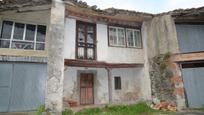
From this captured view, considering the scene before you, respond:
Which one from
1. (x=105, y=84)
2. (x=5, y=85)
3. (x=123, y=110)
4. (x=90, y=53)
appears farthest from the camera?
(x=105, y=84)

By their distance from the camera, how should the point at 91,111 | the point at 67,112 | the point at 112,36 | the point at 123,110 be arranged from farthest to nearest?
the point at 112,36 < the point at 123,110 < the point at 91,111 < the point at 67,112

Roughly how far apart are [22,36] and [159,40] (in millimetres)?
9112

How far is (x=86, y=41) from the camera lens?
11758mm

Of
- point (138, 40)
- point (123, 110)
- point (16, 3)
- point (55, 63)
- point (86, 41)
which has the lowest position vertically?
point (123, 110)

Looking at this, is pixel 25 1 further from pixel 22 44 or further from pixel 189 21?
pixel 189 21

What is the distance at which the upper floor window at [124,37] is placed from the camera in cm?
1279

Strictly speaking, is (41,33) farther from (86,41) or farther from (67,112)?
(67,112)

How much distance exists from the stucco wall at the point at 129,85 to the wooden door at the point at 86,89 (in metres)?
1.68

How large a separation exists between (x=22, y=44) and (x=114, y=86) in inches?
268

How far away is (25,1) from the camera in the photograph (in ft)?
30.8

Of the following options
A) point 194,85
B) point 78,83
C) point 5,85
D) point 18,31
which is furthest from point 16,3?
point 194,85

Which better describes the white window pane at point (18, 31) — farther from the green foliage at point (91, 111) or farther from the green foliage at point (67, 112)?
the green foliage at point (91, 111)

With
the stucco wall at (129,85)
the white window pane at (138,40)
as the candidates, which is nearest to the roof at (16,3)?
the stucco wall at (129,85)

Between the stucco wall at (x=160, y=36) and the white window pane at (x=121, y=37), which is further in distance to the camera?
the white window pane at (x=121, y=37)
